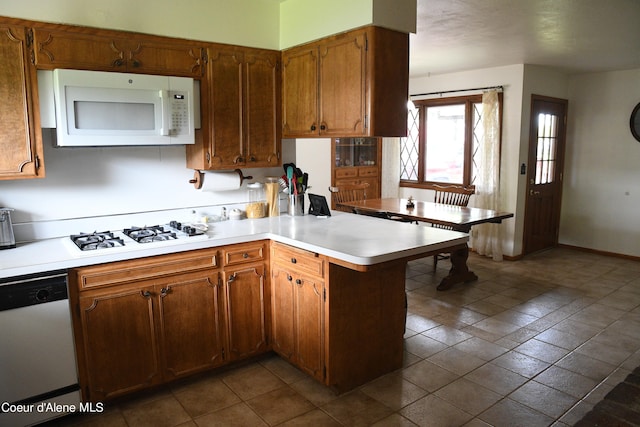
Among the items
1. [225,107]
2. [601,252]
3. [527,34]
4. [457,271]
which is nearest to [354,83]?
[225,107]

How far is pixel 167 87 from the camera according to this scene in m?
2.82

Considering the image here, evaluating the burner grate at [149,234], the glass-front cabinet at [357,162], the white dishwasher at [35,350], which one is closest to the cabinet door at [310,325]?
the burner grate at [149,234]

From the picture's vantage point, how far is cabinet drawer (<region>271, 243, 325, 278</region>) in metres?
2.61

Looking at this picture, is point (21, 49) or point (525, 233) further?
point (525, 233)

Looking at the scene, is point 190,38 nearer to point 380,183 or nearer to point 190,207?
point 190,207

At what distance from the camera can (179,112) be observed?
2.88 metres

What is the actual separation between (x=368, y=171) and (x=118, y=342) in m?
5.13

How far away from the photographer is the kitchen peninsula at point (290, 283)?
2416 mm

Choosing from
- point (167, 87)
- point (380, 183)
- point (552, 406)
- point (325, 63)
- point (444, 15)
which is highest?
point (444, 15)

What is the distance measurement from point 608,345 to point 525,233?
2.76 metres

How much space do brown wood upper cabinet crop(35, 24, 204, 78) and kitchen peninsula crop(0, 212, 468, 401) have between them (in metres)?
1.04

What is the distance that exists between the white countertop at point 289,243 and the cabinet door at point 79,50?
102cm

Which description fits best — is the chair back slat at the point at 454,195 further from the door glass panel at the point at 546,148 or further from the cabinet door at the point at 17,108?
the cabinet door at the point at 17,108

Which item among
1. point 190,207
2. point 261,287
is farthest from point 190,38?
point 261,287
